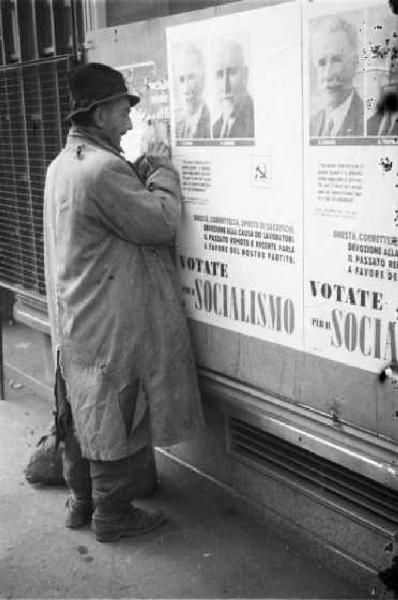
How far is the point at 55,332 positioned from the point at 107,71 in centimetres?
119

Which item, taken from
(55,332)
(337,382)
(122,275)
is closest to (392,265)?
(337,382)

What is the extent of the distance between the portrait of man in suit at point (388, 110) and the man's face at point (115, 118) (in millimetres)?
1248

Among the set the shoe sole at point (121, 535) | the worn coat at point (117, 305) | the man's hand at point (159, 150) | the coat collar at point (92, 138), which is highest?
the coat collar at point (92, 138)

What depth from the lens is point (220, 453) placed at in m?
3.98

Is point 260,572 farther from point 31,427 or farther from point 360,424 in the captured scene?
point 31,427

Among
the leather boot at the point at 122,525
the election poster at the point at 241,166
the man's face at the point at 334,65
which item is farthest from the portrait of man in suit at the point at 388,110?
the leather boot at the point at 122,525

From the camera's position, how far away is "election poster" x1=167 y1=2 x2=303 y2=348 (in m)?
2.97

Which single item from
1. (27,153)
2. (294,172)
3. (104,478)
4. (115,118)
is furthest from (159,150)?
(27,153)

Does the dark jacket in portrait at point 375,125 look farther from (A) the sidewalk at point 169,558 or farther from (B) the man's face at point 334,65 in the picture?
(A) the sidewalk at point 169,558

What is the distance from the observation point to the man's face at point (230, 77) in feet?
10.3

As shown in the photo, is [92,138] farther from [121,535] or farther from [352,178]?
[121,535]

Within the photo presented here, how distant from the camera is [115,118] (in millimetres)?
3498

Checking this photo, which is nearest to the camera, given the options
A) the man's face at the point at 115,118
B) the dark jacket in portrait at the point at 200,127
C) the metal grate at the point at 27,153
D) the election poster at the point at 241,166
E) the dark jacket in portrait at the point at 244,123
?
the election poster at the point at 241,166

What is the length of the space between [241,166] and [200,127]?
0.97 feet
